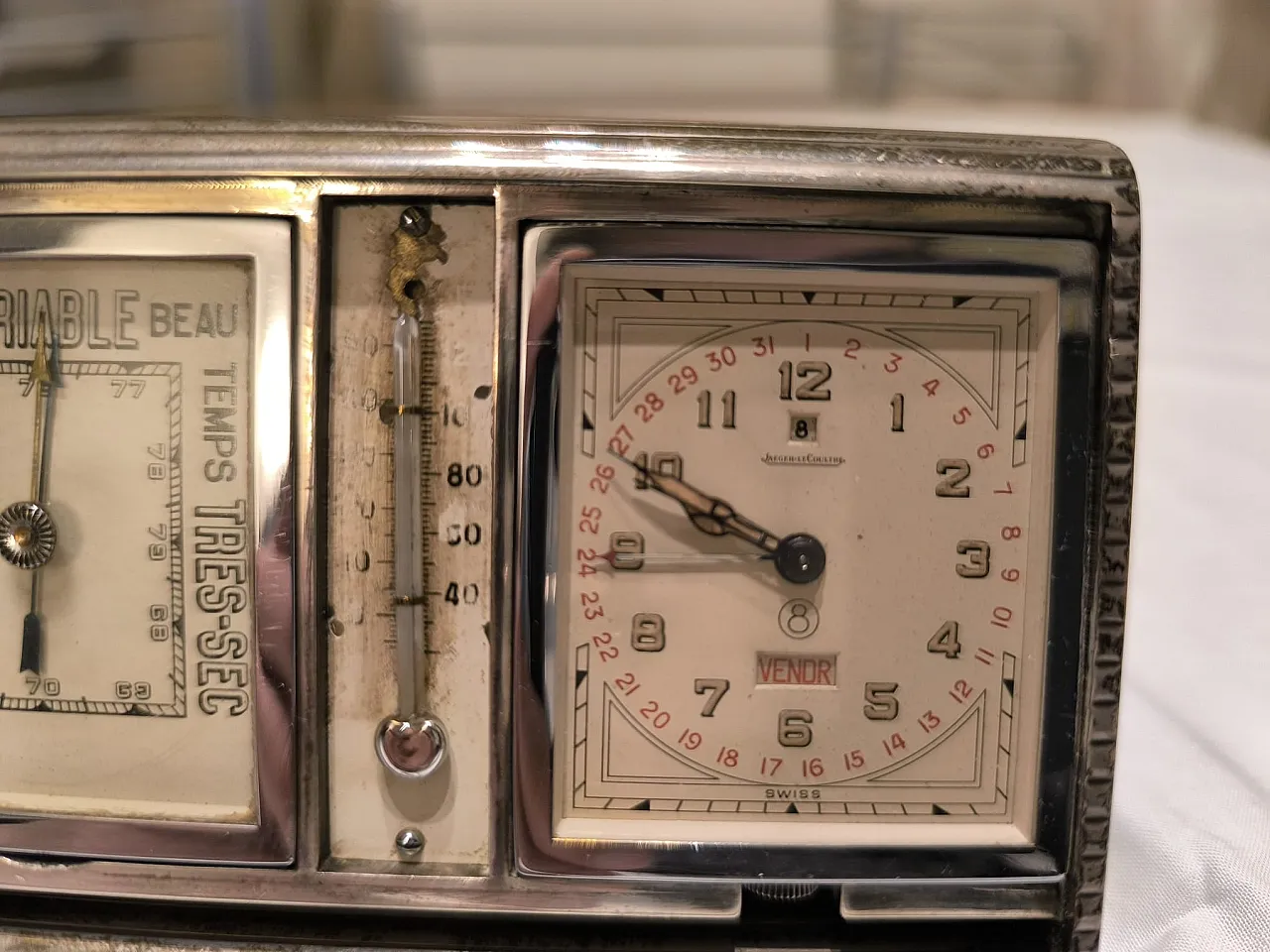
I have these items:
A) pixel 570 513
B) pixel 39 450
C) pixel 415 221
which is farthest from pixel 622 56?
pixel 39 450

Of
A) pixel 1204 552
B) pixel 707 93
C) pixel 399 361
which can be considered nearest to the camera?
pixel 399 361

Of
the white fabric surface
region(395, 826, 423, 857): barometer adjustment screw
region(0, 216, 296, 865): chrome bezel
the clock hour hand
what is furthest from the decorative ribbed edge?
region(0, 216, 296, 865): chrome bezel

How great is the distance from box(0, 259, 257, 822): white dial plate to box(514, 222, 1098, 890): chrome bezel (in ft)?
0.85

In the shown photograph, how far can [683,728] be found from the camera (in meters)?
0.78

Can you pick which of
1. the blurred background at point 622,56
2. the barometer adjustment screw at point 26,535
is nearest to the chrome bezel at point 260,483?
the barometer adjustment screw at point 26,535

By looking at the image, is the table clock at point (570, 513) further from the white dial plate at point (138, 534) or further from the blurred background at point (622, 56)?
the blurred background at point (622, 56)

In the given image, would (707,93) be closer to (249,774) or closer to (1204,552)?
(1204,552)

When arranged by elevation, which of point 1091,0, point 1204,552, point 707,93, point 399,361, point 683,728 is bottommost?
point 683,728

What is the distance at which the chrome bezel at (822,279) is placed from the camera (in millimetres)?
728

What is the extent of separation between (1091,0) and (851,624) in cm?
103

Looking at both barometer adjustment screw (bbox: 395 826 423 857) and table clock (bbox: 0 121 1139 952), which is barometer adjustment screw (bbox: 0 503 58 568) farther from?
barometer adjustment screw (bbox: 395 826 423 857)

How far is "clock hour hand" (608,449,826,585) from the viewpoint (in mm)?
750

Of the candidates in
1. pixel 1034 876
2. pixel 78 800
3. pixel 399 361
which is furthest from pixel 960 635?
pixel 78 800

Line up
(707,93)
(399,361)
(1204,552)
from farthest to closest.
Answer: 1. (707,93)
2. (1204,552)
3. (399,361)
